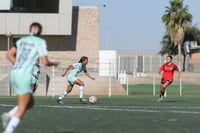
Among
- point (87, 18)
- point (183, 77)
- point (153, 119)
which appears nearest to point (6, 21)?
point (87, 18)

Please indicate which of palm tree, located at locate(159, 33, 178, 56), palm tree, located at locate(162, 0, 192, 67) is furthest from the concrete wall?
palm tree, located at locate(159, 33, 178, 56)

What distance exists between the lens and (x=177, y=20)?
7500 cm

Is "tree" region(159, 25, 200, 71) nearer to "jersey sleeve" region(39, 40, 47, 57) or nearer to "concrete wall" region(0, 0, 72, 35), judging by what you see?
"concrete wall" region(0, 0, 72, 35)

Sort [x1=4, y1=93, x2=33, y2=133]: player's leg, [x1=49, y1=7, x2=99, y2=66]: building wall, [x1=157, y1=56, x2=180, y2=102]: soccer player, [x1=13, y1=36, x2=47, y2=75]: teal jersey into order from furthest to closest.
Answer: [x1=49, y1=7, x2=99, y2=66]: building wall
[x1=157, y1=56, x2=180, y2=102]: soccer player
[x1=13, y1=36, x2=47, y2=75]: teal jersey
[x1=4, y1=93, x2=33, y2=133]: player's leg

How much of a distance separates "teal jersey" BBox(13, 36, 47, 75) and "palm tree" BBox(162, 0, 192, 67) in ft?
208

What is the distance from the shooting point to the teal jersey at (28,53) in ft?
33.1

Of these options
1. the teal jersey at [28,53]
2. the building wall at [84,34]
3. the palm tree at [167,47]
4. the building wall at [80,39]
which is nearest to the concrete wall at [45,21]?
the building wall at [80,39]

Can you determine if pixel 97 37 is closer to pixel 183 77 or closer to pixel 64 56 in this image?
pixel 64 56

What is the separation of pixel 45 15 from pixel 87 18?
14.1 ft

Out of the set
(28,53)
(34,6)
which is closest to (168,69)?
(28,53)

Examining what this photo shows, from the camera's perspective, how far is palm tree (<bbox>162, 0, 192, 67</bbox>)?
73.2 metres

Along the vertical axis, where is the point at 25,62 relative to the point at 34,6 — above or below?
below

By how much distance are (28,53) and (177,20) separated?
65.8 meters

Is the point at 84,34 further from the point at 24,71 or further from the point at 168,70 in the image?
the point at 24,71
